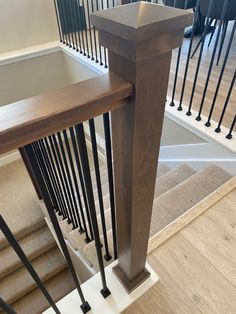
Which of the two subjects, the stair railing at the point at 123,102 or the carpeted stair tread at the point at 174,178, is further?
the carpeted stair tread at the point at 174,178

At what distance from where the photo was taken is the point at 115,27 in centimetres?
49

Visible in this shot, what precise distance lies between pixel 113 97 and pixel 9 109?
0.69 ft

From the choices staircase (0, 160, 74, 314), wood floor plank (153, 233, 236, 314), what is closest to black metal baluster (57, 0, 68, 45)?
staircase (0, 160, 74, 314)

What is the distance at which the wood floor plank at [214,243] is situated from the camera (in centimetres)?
128

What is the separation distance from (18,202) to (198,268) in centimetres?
232

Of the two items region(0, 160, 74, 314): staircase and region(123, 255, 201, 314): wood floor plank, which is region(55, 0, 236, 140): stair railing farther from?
region(0, 160, 74, 314): staircase

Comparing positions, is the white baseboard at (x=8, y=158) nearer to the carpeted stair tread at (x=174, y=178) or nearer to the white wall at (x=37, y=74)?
the white wall at (x=37, y=74)

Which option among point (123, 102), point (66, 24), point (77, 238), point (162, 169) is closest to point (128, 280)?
point (77, 238)

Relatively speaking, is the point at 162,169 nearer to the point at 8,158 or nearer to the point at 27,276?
the point at 27,276

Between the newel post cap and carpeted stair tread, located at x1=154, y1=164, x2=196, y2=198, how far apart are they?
5.27ft

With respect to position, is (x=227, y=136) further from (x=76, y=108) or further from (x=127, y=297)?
(x=76, y=108)

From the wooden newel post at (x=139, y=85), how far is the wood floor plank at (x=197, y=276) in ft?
1.69

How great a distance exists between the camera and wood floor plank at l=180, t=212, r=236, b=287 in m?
1.28

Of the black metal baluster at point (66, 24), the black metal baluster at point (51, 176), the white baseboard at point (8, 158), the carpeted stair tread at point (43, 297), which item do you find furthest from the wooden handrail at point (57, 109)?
the white baseboard at point (8, 158)
